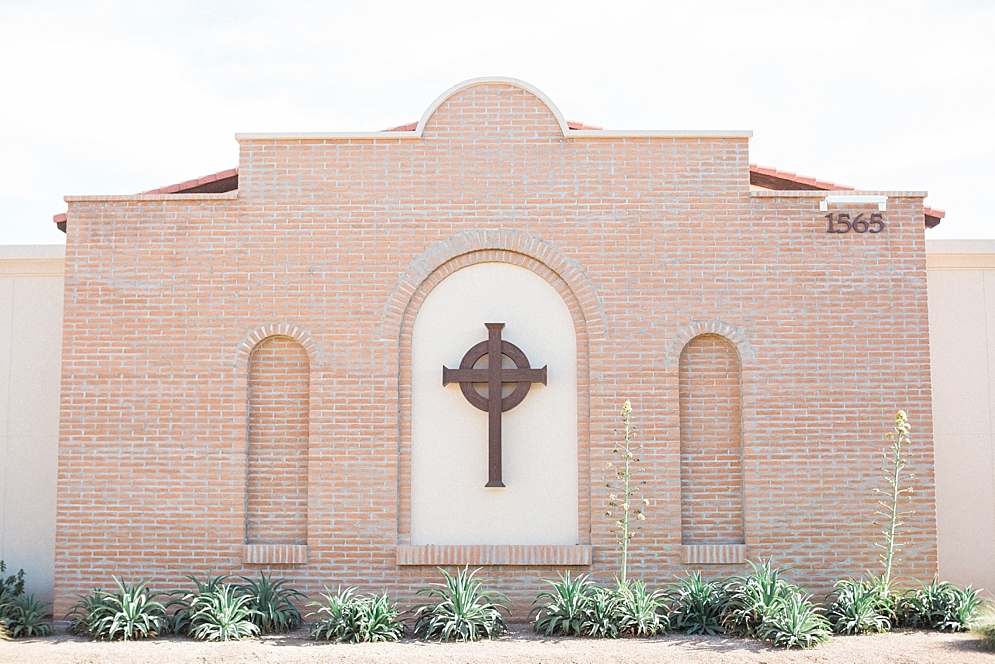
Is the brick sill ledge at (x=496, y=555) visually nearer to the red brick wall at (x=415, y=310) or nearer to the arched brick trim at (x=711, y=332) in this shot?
the red brick wall at (x=415, y=310)

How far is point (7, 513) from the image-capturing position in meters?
12.8

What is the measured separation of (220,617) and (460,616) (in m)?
2.43

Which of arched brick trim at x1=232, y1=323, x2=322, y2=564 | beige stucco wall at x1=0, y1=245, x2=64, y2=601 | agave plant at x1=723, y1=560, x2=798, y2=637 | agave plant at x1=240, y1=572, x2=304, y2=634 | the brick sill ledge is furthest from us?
beige stucco wall at x1=0, y1=245, x2=64, y2=601

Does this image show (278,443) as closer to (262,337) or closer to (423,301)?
(262,337)

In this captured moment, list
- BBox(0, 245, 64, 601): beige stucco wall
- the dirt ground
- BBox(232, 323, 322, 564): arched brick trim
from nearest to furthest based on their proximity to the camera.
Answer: the dirt ground, BBox(232, 323, 322, 564): arched brick trim, BBox(0, 245, 64, 601): beige stucco wall

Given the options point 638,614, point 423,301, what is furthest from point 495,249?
point 638,614

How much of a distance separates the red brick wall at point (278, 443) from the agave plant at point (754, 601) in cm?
481

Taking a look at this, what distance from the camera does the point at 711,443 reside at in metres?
11.5

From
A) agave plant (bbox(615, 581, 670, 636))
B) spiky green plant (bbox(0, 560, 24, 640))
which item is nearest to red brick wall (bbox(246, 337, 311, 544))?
spiky green plant (bbox(0, 560, 24, 640))

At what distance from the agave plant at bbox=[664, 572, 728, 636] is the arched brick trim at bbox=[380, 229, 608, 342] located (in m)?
3.05

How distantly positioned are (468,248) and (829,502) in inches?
198

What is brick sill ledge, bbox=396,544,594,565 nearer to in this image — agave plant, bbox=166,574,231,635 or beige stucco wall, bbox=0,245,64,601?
agave plant, bbox=166,574,231,635

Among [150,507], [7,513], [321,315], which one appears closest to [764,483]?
[321,315]

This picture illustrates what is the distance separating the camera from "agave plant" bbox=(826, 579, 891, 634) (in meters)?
10.0
